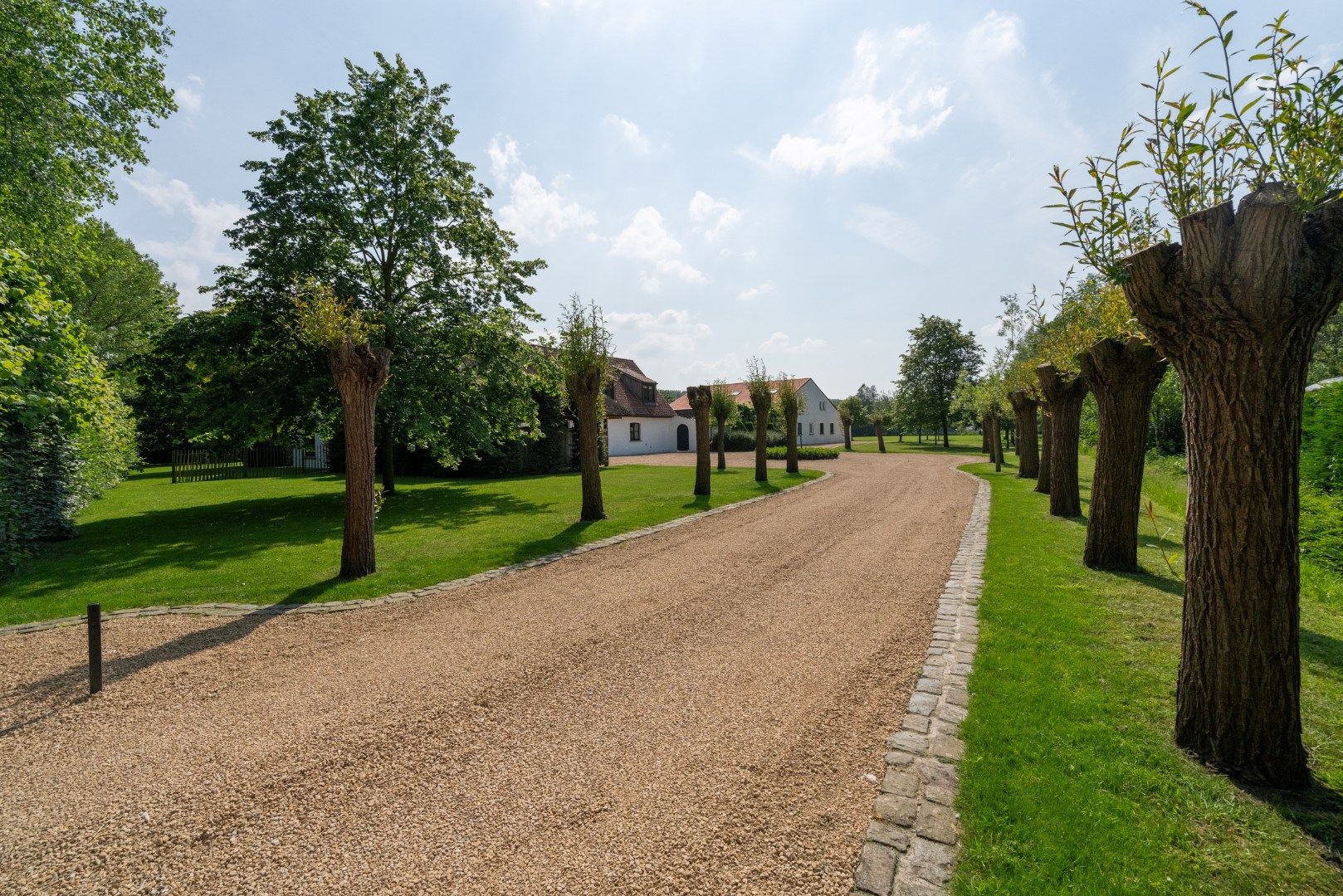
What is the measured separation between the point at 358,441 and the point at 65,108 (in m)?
13.2

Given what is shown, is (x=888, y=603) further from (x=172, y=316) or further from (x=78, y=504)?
(x=172, y=316)

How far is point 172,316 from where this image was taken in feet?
52.3

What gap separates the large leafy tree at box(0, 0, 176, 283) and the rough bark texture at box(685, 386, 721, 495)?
16.0 metres

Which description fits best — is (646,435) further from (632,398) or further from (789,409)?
(789,409)

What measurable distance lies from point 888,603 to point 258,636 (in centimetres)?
729

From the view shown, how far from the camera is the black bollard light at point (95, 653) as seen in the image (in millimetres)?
4820

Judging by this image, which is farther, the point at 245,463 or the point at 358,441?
the point at 245,463

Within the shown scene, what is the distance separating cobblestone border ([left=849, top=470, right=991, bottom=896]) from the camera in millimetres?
2695

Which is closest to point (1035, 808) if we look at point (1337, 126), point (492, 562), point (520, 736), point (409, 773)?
point (520, 736)

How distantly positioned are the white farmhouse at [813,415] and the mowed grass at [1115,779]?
45.6 meters

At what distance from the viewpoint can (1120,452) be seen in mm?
8297

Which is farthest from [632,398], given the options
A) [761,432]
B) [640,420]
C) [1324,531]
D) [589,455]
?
[1324,531]

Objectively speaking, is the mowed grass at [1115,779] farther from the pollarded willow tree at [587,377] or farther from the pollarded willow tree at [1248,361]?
the pollarded willow tree at [587,377]

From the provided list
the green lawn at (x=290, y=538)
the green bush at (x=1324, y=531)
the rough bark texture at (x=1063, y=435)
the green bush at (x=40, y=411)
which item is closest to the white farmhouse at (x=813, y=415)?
the green lawn at (x=290, y=538)
